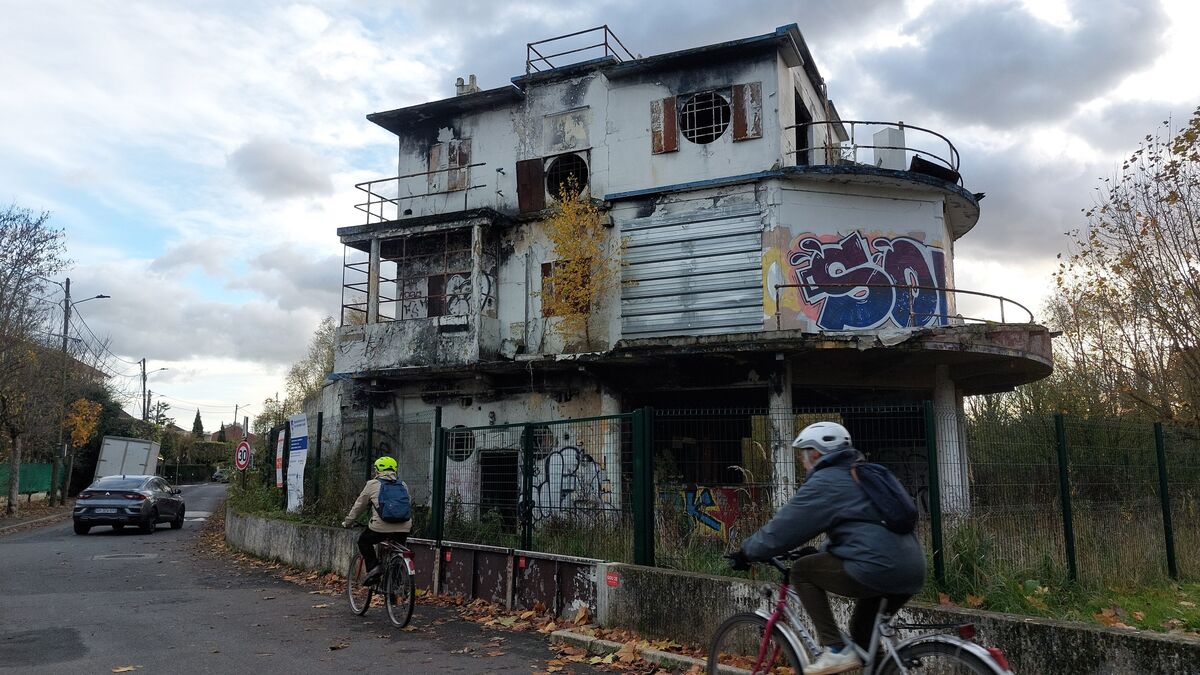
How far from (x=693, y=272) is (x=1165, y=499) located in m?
10.8

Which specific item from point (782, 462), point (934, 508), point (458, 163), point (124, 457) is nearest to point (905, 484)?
point (782, 462)

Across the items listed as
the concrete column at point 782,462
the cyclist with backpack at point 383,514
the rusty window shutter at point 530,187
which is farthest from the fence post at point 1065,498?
the rusty window shutter at point 530,187

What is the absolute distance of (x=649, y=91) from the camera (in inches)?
797

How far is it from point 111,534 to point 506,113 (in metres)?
15.0

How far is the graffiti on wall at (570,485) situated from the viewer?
907 cm

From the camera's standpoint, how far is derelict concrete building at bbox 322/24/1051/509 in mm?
17797

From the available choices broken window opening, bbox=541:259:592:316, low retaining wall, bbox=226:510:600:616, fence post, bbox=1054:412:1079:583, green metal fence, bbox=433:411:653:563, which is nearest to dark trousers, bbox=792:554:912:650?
green metal fence, bbox=433:411:653:563

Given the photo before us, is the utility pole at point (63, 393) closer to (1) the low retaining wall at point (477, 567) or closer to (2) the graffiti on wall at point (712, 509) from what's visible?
(1) the low retaining wall at point (477, 567)

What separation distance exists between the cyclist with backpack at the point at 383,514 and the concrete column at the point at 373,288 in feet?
44.3

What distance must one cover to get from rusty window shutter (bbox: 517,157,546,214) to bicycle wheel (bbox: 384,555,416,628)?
13588mm

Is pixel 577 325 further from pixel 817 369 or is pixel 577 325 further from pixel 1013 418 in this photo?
pixel 1013 418

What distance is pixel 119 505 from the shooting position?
69.9 feet

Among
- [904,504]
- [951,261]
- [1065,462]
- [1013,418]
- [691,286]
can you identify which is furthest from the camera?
[951,261]

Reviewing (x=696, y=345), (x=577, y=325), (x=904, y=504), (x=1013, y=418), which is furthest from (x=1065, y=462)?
(x=577, y=325)
